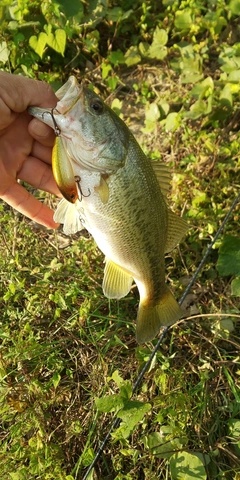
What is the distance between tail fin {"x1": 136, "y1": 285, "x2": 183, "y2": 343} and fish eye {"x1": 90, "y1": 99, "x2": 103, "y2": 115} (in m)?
0.94

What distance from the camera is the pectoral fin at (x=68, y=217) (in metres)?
2.17

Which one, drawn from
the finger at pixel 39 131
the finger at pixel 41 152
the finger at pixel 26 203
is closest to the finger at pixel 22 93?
the finger at pixel 39 131

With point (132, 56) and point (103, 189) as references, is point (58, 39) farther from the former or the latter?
point (103, 189)

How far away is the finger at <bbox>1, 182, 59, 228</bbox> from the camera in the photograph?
2.58 m

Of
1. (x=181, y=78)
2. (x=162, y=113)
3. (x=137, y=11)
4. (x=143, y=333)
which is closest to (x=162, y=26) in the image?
(x=137, y=11)

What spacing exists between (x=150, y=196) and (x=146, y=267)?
360 mm

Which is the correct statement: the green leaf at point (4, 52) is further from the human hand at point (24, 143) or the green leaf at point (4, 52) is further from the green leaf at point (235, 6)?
the green leaf at point (235, 6)

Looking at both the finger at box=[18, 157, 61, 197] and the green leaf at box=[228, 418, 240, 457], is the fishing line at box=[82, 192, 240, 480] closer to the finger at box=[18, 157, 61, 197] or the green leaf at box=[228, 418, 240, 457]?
the green leaf at box=[228, 418, 240, 457]

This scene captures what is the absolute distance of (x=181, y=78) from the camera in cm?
350

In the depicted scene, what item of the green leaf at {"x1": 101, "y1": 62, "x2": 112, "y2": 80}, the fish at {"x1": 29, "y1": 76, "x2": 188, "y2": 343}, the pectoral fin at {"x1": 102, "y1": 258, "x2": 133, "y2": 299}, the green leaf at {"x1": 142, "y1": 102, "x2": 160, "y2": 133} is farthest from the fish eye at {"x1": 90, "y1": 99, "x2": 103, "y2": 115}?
Result: the green leaf at {"x1": 101, "y1": 62, "x2": 112, "y2": 80}

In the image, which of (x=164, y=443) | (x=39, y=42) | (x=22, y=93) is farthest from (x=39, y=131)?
A: (x=164, y=443)

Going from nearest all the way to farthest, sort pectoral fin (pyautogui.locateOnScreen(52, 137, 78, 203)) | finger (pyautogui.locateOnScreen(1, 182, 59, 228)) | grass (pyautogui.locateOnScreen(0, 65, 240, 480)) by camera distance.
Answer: pectoral fin (pyautogui.locateOnScreen(52, 137, 78, 203)), grass (pyautogui.locateOnScreen(0, 65, 240, 480)), finger (pyautogui.locateOnScreen(1, 182, 59, 228))

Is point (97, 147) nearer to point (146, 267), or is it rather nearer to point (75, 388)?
A: point (146, 267)

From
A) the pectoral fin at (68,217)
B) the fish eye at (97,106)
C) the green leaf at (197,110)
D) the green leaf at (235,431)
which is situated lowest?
the green leaf at (235,431)
